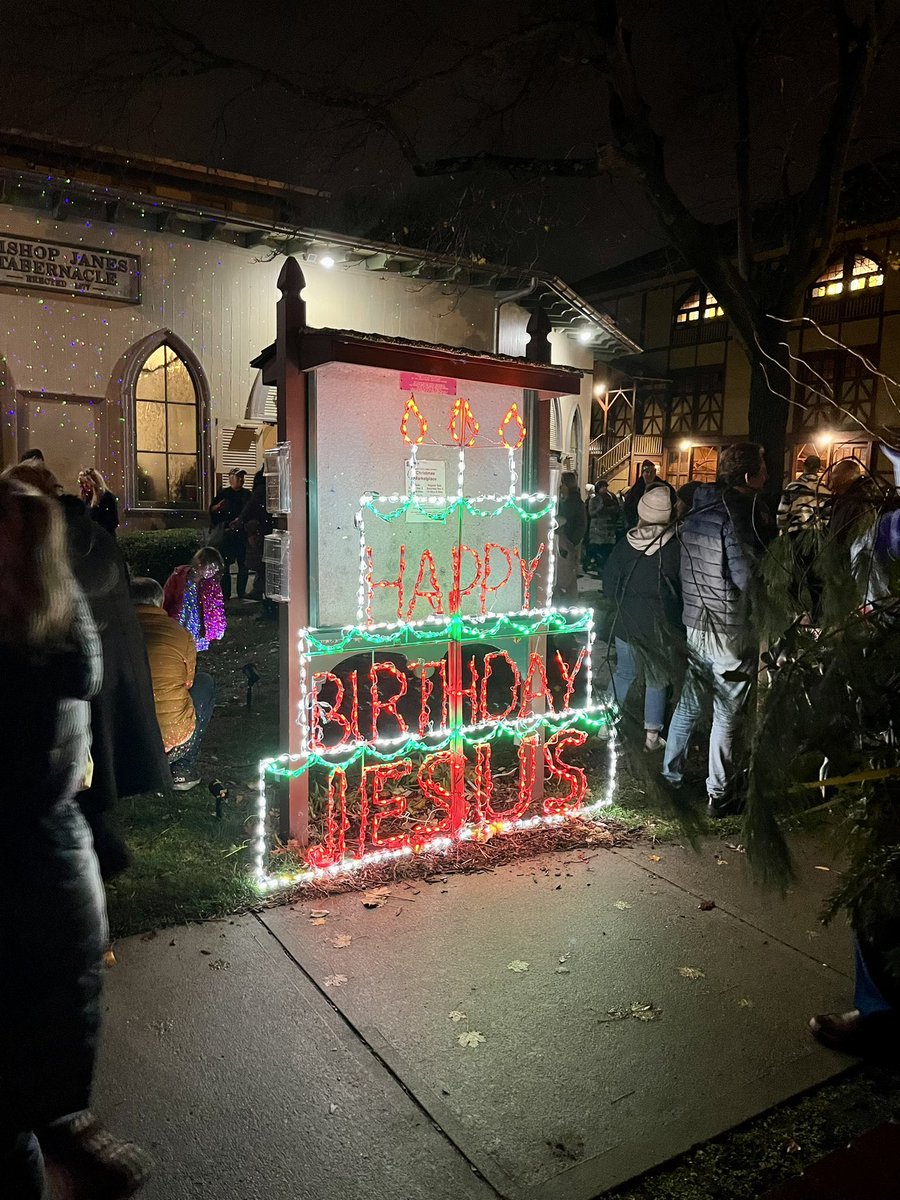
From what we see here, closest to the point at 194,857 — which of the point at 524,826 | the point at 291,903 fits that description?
the point at 291,903

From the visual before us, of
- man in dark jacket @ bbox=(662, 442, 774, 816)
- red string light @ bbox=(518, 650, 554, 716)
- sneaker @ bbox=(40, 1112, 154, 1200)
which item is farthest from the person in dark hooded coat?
man in dark jacket @ bbox=(662, 442, 774, 816)

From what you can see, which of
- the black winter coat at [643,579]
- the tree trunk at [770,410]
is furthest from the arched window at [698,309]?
the black winter coat at [643,579]

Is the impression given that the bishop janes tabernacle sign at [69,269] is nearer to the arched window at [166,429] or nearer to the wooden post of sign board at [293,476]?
the arched window at [166,429]

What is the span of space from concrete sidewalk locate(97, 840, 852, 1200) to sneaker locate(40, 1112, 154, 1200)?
9 centimetres

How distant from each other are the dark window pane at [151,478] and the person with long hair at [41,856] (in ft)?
37.8

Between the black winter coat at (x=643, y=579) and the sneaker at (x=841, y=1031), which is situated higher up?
the black winter coat at (x=643, y=579)

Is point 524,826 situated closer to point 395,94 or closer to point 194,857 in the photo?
point 194,857

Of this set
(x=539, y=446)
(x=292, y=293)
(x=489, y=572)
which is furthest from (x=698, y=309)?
(x=292, y=293)

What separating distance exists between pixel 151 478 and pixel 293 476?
975 cm

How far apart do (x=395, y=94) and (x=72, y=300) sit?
5.45 meters

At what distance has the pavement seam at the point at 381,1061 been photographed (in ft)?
8.52

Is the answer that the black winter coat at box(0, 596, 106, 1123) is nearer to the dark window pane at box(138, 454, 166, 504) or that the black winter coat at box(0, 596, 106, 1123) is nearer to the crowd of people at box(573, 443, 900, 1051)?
the crowd of people at box(573, 443, 900, 1051)

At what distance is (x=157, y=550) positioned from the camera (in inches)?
486

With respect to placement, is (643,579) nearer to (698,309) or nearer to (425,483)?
(425,483)
